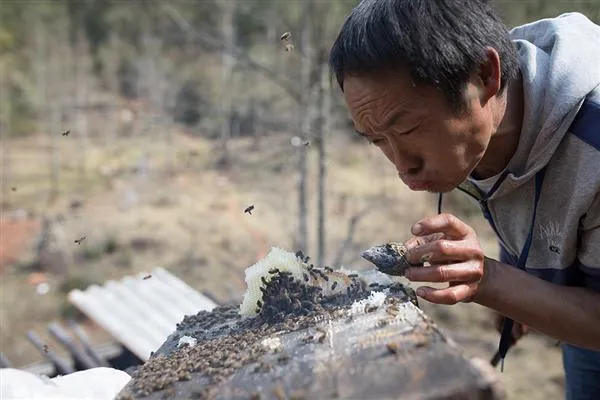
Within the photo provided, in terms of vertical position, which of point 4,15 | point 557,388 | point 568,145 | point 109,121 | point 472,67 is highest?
point 4,15

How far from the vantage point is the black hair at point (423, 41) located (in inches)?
72.9

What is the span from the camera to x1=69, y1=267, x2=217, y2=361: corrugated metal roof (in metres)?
3.93

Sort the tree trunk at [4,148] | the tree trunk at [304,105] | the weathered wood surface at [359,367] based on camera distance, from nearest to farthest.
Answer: the weathered wood surface at [359,367], the tree trunk at [304,105], the tree trunk at [4,148]

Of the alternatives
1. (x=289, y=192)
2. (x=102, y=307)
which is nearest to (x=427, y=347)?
(x=102, y=307)

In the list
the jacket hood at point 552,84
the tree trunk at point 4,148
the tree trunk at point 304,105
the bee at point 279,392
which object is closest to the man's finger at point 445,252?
the jacket hood at point 552,84

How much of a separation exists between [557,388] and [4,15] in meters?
18.7

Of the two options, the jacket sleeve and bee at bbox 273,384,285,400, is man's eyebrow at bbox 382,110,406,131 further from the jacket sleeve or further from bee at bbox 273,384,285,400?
bee at bbox 273,384,285,400

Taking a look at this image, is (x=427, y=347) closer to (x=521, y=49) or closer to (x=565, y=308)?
(x=565, y=308)

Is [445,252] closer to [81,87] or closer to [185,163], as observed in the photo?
[185,163]

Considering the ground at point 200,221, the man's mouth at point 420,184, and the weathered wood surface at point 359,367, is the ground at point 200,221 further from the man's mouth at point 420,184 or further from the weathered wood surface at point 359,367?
the weathered wood surface at point 359,367

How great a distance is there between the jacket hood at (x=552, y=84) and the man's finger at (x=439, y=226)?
0.49 meters

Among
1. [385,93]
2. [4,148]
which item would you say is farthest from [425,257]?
[4,148]

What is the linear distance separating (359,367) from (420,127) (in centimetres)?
80

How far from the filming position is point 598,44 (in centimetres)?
215
